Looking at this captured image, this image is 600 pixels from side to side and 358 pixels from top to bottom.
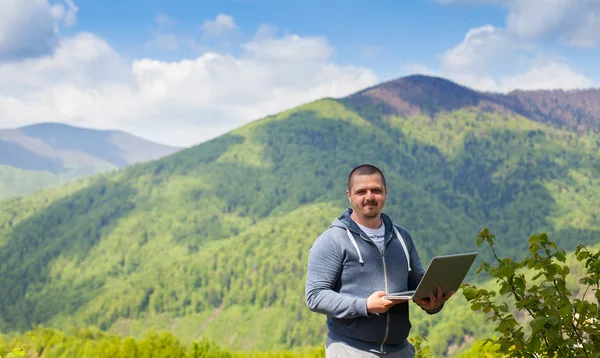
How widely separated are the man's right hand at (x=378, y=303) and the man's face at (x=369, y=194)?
0.53 m

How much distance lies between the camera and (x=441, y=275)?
365 cm

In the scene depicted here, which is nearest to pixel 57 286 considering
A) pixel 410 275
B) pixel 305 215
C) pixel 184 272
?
pixel 184 272

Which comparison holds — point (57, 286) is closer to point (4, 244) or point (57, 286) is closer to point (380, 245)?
point (4, 244)

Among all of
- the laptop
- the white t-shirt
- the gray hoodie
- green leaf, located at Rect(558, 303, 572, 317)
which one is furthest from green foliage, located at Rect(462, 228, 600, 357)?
the white t-shirt

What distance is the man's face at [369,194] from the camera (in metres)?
3.90

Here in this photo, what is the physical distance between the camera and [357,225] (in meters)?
3.97

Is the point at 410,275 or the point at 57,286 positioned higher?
the point at 410,275

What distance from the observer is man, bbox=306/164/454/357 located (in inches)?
151

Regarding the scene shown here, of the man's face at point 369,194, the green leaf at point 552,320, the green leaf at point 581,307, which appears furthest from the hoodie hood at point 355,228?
the green leaf at point 581,307

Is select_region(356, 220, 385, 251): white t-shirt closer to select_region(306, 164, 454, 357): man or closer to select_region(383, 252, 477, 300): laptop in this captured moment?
select_region(306, 164, 454, 357): man

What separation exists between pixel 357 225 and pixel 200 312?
154m

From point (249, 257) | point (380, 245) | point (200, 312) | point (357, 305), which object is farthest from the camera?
point (249, 257)

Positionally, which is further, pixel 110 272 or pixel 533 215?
pixel 533 215

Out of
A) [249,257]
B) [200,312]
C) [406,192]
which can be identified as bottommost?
[200,312]
